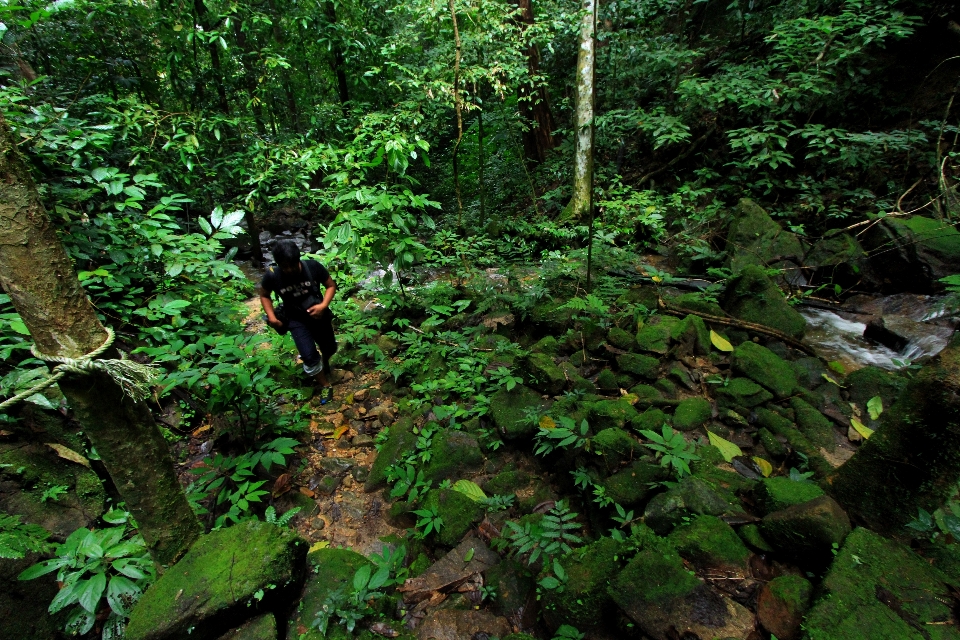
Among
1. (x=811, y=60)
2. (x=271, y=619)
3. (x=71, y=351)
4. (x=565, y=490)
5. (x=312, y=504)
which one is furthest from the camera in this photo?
(x=811, y=60)

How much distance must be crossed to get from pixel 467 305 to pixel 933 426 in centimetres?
426

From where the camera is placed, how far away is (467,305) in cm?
548

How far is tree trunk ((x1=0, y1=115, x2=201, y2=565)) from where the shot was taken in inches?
58.3

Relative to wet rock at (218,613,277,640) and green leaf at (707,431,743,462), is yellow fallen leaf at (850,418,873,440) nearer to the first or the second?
green leaf at (707,431,743,462)

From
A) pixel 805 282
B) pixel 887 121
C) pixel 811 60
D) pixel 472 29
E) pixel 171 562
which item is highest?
pixel 472 29

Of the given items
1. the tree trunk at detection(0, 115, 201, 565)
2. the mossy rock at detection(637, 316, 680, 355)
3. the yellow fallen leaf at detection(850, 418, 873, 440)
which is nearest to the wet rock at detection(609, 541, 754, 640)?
the tree trunk at detection(0, 115, 201, 565)

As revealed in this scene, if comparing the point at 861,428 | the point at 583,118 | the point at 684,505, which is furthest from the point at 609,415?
the point at 583,118

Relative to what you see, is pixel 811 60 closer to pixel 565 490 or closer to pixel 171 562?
pixel 565 490

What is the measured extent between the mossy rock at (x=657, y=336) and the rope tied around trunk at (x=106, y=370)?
3987mm

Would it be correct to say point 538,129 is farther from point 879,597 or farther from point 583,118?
point 879,597

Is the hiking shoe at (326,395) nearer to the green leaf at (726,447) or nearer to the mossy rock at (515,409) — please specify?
the mossy rock at (515,409)

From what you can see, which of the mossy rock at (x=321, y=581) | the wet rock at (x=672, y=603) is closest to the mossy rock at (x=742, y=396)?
the wet rock at (x=672, y=603)

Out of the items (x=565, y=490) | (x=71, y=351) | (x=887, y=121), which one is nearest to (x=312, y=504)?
(x=565, y=490)

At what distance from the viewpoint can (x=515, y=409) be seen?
3.69 m
